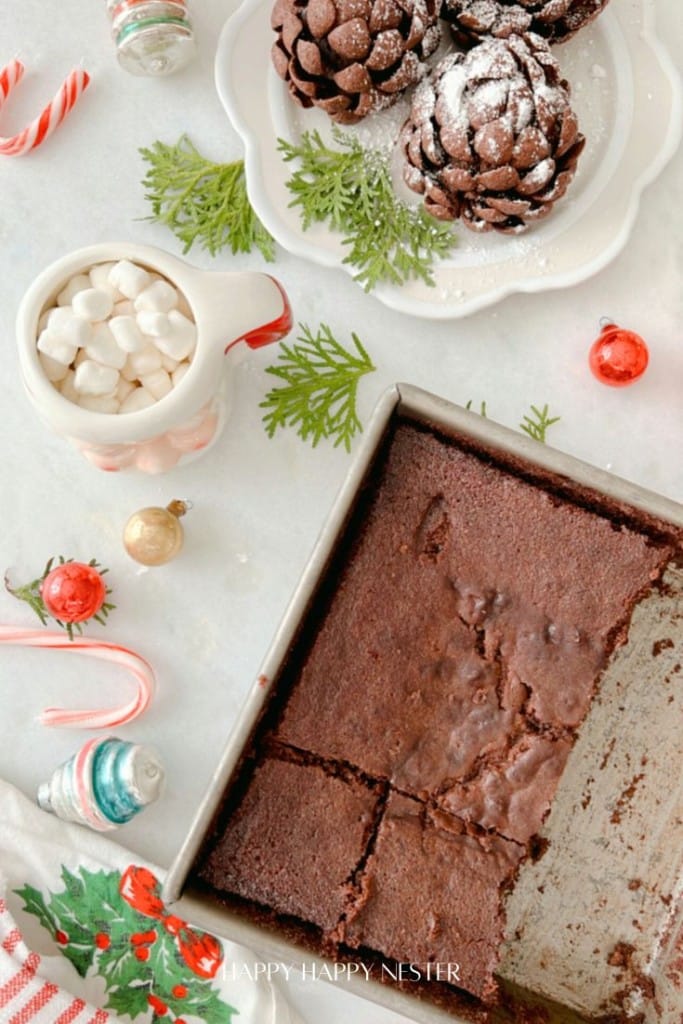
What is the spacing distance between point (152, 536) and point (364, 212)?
0.68 meters

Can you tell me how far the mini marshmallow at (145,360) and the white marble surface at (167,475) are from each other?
12.3 inches

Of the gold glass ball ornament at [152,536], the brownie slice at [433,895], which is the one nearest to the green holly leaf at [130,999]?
the brownie slice at [433,895]

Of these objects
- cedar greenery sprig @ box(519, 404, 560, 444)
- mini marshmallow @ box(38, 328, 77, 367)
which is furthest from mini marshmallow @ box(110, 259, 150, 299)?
cedar greenery sprig @ box(519, 404, 560, 444)

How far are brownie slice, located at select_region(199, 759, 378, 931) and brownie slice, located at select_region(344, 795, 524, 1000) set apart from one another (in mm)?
43

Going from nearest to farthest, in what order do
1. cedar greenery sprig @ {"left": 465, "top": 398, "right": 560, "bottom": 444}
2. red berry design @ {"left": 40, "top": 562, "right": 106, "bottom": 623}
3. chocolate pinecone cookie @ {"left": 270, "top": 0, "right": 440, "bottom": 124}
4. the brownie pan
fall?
the brownie pan
chocolate pinecone cookie @ {"left": 270, "top": 0, "right": 440, "bottom": 124}
red berry design @ {"left": 40, "top": 562, "right": 106, "bottom": 623}
cedar greenery sprig @ {"left": 465, "top": 398, "right": 560, "bottom": 444}

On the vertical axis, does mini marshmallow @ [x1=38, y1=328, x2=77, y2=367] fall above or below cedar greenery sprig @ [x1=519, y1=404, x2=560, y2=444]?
below

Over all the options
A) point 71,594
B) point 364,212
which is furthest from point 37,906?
point 364,212

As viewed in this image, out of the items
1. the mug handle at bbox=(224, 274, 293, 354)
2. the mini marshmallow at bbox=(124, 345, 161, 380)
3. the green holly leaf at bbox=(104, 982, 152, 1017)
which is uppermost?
the mug handle at bbox=(224, 274, 293, 354)

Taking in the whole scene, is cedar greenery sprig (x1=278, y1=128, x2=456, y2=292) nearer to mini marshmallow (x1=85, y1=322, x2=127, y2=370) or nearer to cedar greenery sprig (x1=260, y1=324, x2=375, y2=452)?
cedar greenery sprig (x1=260, y1=324, x2=375, y2=452)

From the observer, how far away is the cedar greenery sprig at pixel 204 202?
6.63 feet

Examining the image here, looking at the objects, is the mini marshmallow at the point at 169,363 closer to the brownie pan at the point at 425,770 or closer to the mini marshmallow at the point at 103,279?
the mini marshmallow at the point at 103,279

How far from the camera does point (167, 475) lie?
80.7 inches

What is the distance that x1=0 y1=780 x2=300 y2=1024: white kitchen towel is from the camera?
6.59ft

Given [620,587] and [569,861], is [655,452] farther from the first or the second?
[569,861]
